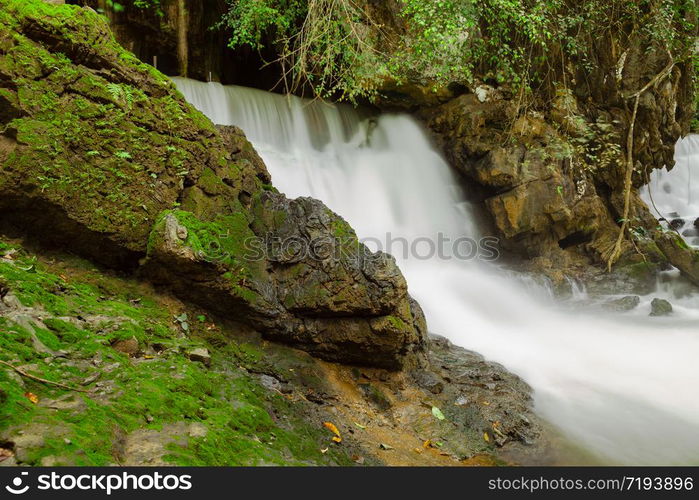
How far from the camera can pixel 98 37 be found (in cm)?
454

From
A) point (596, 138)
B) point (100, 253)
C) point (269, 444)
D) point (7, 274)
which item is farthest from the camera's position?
point (596, 138)

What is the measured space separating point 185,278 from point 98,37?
2681mm

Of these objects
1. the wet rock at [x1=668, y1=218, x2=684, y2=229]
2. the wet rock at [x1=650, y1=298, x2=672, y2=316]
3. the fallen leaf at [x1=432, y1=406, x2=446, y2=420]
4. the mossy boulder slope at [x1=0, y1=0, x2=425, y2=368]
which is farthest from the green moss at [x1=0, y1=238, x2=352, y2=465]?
the wet rock at [x1=668, y1=218, x2=684, y2=229]

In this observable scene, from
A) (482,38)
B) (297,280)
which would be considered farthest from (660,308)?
(297,280)

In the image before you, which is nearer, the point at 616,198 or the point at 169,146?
the point at 169,146

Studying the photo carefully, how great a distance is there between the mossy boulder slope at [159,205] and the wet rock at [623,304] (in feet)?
21.8

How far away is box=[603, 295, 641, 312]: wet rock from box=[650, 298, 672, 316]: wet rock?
39 centimetres

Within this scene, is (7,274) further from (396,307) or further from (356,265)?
(396,307)

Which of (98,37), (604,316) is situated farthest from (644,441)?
(98,37)

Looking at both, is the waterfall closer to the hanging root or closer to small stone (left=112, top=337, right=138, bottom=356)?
the hanging root

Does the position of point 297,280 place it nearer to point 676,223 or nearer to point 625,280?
point 625,280

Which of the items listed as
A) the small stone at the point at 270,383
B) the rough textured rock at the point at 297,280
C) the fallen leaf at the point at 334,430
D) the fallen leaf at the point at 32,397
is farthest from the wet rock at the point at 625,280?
the fallen leaf at the point at 32,397

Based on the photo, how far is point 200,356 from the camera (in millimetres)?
3646

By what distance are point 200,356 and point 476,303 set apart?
6.24 m
